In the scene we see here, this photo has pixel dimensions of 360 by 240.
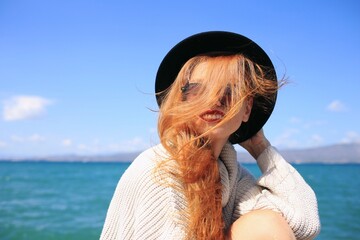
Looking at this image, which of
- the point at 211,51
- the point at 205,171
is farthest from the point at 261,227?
the point at 211,51

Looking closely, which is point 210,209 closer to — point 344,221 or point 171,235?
point 171,235

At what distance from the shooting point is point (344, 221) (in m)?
14.6

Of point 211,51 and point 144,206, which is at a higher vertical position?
point 211,51

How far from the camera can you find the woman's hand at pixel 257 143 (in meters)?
2.58

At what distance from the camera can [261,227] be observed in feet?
6.44

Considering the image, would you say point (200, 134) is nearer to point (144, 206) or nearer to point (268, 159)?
point (144, 206)

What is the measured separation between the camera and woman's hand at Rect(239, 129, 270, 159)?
2578mm

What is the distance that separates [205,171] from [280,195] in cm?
53

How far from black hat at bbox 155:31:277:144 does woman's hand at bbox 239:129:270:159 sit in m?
0.17

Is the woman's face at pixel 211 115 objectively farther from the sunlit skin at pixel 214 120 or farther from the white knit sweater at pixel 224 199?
the white knit sweater at pixel 224 199

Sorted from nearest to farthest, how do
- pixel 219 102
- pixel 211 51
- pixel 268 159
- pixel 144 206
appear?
pixel 144 206 < pixel 219 102 < pixel 211 51 < pixel 268 159

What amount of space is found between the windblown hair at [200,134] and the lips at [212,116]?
0.03 m

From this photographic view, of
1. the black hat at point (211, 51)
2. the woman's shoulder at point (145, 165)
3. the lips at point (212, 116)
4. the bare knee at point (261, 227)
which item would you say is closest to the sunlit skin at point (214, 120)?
the lips at point (212, 116)

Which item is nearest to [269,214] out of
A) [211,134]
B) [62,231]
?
[211,134]
